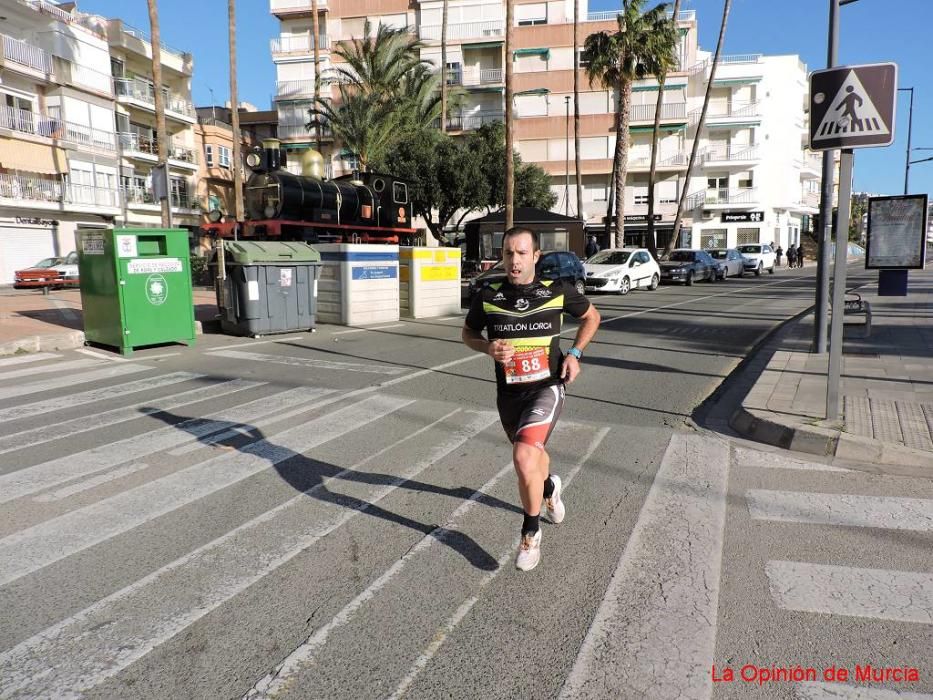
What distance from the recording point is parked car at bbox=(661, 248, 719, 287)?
29344 mm

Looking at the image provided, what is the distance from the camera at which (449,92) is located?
44.9 meters

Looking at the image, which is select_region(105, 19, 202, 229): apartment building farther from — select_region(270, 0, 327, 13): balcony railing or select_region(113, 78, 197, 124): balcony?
select_region(270, 0, 327, 13): balcony railing

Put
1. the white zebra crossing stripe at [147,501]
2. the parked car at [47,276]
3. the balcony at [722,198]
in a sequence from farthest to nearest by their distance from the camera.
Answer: the balcony at [722,198]
the parked car at [47,276]
the white zebra crossing stripe at [147,501]

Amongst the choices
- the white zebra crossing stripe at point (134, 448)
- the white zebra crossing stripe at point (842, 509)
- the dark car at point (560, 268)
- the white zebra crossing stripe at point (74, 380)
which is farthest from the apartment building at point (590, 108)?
the white zebra crossing stripe at point (842, 509)

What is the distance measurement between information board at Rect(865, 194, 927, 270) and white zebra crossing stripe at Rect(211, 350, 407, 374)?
29.0ft

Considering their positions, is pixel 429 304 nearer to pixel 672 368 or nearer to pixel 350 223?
pixel 350 223

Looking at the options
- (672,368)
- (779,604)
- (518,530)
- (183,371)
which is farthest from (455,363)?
(779,604)

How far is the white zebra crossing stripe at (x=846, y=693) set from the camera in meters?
2.52

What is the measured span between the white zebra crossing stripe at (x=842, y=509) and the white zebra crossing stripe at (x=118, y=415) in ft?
17.9

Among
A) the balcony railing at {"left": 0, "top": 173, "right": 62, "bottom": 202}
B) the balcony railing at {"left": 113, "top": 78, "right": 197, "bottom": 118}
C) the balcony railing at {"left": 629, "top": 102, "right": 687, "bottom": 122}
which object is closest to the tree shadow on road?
the balcony railing at {"left": 0, "top": 173, "right": 62, "bottom": 202}

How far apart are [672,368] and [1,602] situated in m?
7.91

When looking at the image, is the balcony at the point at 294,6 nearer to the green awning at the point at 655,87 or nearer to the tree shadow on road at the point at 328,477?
the green awning at the point at 655,87

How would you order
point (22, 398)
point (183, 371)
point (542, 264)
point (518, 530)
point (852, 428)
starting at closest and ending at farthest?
point (518, 530), point (852, 428), point (22, 398), point (183, 371), point (542, 264)

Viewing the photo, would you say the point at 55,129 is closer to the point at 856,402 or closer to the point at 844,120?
the point at 844,120
